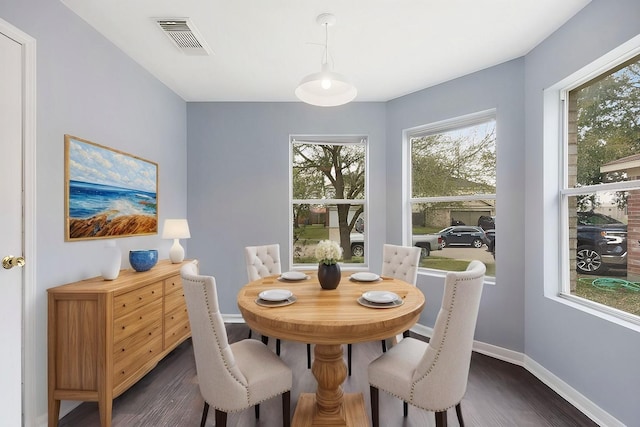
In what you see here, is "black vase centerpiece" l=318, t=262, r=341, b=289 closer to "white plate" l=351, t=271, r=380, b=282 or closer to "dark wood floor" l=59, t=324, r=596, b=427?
"white plate" l=351, t=271, r=380, b=282

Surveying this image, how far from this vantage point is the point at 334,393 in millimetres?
1838

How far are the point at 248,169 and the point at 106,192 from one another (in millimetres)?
1654

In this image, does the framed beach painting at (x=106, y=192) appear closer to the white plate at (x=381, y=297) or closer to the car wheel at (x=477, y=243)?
the white plate at (x=381, y=297)

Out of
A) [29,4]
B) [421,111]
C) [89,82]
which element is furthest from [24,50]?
[421,111]

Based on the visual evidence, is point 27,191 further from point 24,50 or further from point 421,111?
point 421,111

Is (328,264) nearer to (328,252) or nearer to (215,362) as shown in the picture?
(328,252)

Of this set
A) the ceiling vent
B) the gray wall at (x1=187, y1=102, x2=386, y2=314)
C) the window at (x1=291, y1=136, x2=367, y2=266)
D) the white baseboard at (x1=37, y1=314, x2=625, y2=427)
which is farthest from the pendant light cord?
the white baseboard at (x1=37, y1=314, x2=625, y2=427)

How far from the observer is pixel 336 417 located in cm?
182

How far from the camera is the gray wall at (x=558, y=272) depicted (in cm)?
182

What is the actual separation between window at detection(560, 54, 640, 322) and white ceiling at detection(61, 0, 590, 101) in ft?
2.07

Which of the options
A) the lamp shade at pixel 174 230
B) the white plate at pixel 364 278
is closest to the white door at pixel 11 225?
the lamp shade at pixel 174 230

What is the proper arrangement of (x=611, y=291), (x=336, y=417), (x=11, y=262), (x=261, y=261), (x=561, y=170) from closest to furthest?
(x=11, y=262)
(x=336, y=417)
(x=611, y=291)
(x=561, y=170)
(x=261, y=261)

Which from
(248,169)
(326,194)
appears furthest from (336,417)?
(248,169)

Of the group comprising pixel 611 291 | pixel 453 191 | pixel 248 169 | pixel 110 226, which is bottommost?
pixel 611 291
